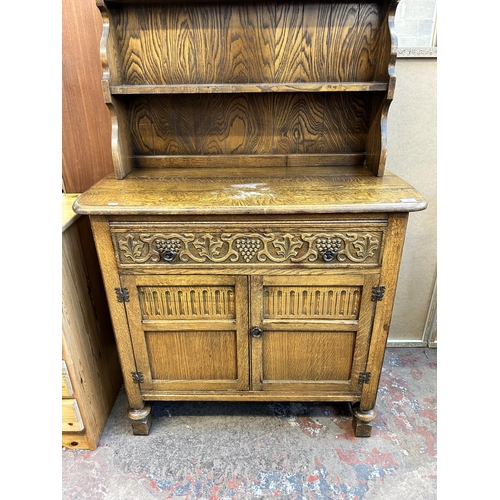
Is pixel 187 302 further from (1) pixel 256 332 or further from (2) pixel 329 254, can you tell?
(2) pixel 329 254

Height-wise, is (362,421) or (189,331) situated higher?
(189,331)

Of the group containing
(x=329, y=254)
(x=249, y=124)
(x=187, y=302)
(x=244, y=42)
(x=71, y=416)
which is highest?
(x=244, y=42)

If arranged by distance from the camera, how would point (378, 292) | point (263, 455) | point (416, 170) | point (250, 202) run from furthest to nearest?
point (416, 170) → point (263, 455) → point (378, 292) → point (250, 202)

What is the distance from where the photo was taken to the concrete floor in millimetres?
1380

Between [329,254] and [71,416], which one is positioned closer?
[329,254]

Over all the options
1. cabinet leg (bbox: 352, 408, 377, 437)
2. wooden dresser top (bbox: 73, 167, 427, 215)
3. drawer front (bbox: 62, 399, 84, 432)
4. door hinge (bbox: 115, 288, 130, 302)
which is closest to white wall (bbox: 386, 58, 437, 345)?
wooden dresser top (bbox: 73, 167, 427, 215)

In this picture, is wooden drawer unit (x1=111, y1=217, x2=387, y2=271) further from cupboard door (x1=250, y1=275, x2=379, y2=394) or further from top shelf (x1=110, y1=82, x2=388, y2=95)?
top shelf (x1=110, y1=82, x2=388, y2=95)

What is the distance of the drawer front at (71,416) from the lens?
56.1 inches

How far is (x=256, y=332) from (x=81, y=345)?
0.71m

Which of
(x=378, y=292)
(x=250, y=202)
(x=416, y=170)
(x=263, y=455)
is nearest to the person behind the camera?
(x=250, y=202)

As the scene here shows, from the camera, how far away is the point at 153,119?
1544 mm

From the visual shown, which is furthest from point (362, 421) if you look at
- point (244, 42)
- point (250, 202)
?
point (244, 42)

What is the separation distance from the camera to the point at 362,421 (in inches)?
60.2

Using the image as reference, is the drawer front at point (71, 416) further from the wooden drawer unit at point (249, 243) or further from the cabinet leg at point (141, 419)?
the wooden drawer unit at point (249, 243)
